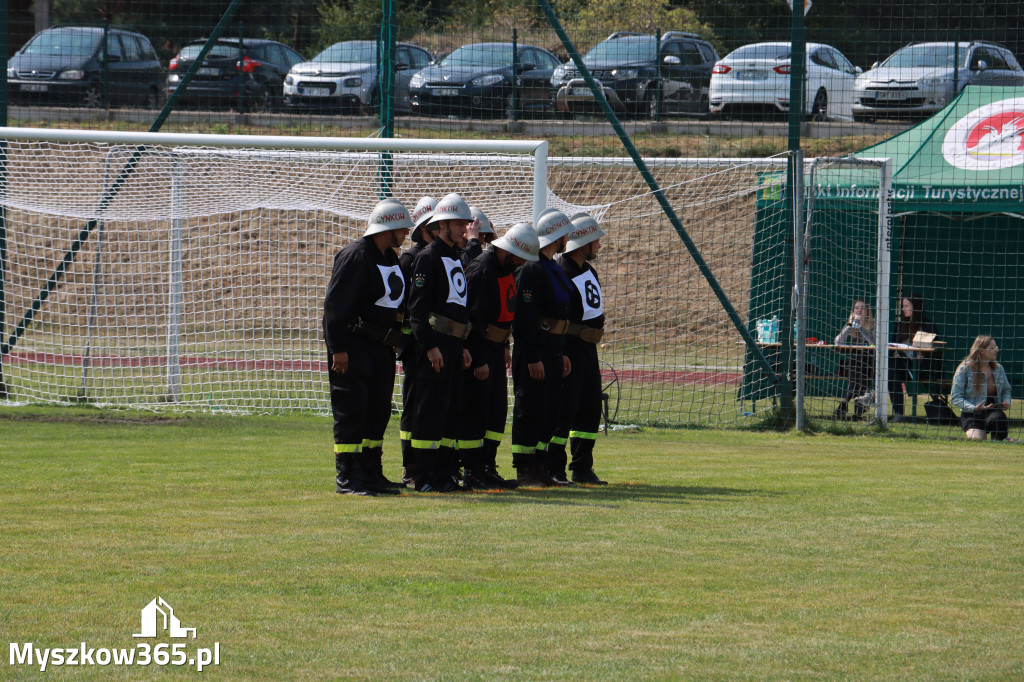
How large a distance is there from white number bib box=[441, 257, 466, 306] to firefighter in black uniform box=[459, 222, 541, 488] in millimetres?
174

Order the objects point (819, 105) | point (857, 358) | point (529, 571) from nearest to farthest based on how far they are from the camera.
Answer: point (529, 571) < point (857, 358) < point (819, 105)

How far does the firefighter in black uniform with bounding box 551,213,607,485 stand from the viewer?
998 cm

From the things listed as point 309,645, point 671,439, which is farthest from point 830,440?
point 309,645

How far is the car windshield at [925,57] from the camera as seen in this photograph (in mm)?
20969

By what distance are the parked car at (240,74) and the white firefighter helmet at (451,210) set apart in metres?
12.8

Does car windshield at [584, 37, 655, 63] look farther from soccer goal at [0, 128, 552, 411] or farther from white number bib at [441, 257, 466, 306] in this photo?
white number bib at [441, 257, 466, 306]

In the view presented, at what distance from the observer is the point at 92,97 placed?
23.8 metres

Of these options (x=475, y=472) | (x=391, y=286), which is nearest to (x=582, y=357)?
(x=475, y=472)

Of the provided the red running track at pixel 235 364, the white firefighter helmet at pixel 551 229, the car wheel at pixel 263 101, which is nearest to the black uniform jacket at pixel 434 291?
the white firefighter helmet at pixel 551 229

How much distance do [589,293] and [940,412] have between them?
25.3 ft

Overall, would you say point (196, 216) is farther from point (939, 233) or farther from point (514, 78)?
point (939, 233)

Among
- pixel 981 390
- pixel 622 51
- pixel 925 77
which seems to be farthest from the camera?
pixel 925 77

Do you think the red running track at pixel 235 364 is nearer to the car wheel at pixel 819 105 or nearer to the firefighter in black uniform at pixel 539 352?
the car wheel at pixel 819 105

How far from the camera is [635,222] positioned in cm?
2680
